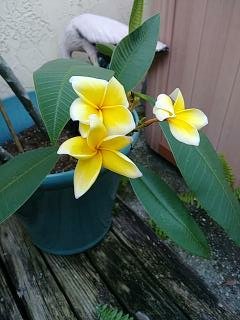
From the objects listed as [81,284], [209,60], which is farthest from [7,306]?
[209,60]

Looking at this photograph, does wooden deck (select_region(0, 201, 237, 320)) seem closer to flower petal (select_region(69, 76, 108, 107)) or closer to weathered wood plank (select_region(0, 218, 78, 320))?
weathered wood plank (select_region(0, 218, 78, 320))

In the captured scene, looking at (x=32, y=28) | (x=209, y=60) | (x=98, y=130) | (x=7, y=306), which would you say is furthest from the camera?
(x=32, y=28)

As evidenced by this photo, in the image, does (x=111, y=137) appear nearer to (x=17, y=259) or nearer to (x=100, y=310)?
(x=100, y=310)

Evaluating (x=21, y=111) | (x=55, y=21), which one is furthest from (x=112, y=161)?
(x=55, y=21)

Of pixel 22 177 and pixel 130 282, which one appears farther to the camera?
pixel 130 282

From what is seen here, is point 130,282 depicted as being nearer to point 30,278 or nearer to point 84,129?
point 30,278

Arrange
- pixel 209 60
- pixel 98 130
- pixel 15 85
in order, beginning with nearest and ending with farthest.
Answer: pixel 98 130, pixel 15 85, pixel 209 60

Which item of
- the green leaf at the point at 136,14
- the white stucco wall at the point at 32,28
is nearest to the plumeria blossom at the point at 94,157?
the green leaf at the point at 136,14

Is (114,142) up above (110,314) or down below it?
above
